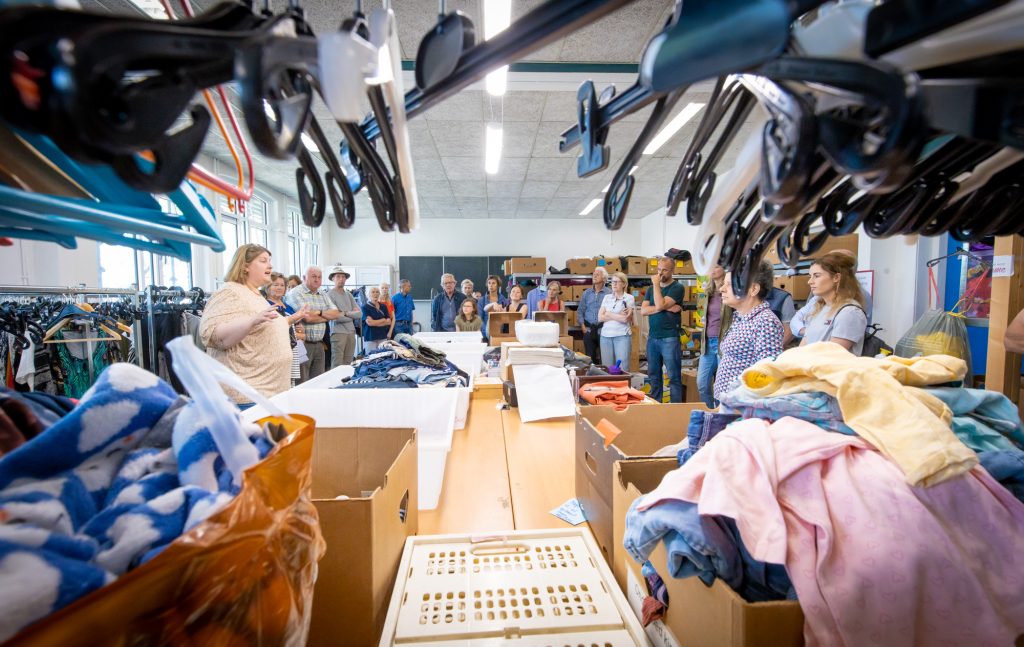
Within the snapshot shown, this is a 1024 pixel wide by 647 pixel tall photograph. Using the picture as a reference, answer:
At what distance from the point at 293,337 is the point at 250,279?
1.63 metres

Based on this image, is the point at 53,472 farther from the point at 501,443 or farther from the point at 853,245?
the point at 853,245

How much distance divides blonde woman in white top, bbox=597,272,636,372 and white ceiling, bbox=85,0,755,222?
1317 millimetres

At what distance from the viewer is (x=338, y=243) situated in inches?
Answer: 311

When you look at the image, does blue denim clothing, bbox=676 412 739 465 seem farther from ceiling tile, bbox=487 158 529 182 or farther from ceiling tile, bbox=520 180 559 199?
ceiling tile, bbox=520 180 559 199

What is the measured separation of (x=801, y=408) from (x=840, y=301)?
1.58m

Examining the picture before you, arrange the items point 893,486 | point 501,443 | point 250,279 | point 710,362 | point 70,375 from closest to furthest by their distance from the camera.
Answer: point 893,486 < point 501,443 < point 250,279 < point 70,375 < point 710,362

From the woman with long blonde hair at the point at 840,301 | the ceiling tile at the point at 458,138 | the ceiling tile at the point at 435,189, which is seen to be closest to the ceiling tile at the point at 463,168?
the ceiling tile at the point at 458,138

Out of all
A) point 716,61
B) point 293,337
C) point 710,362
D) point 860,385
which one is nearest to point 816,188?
point 716,61

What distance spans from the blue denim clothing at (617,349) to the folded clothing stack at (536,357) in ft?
7.42

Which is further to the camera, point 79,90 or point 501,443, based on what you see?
point 501,443

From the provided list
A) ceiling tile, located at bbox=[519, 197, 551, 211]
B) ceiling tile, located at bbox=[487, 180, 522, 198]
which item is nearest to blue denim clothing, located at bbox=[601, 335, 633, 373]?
ceiling tile, located at bbox=[487, 180, 522, 198]

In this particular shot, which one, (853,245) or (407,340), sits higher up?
(853,245)

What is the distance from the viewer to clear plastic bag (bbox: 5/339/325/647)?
0.78ft

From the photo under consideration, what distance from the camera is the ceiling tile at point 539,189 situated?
5773mm
